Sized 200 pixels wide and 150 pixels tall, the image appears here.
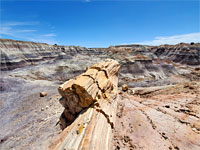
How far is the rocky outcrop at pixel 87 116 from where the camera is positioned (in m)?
4.62

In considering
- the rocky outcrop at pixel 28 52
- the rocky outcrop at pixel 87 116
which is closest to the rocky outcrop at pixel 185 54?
the rocky outcrop at pixel 28 52

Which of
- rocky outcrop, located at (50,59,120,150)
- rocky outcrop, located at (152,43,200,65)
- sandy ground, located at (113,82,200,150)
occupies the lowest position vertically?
rocky outcrop, located at (152,43,200,65)

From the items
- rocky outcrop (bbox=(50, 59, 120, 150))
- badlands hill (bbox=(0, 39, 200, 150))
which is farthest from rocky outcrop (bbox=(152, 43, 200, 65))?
rocky outcrop (bbox=(50, 59, 120, 150))

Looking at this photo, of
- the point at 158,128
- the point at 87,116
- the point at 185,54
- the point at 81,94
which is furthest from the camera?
the point at 185,54

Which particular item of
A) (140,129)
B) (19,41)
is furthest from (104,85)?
(19,41)

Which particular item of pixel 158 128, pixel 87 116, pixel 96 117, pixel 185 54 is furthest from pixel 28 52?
pixel 185 54

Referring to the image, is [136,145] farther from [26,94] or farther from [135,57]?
[135,57]

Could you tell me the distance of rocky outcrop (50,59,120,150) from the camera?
15.1ft

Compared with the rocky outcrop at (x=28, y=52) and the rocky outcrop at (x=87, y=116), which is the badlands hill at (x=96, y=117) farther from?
the rocky outcrop at (x=28, y=52)

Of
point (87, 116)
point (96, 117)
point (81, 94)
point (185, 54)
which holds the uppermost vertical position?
point (81, 94)

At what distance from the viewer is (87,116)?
18.9 feet

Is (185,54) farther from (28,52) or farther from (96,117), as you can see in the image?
(28,52)

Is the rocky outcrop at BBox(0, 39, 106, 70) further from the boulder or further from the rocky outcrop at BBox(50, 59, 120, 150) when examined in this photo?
the rocky outcrop at BBox(50, 59, 120, 150)

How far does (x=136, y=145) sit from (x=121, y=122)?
1795mm
